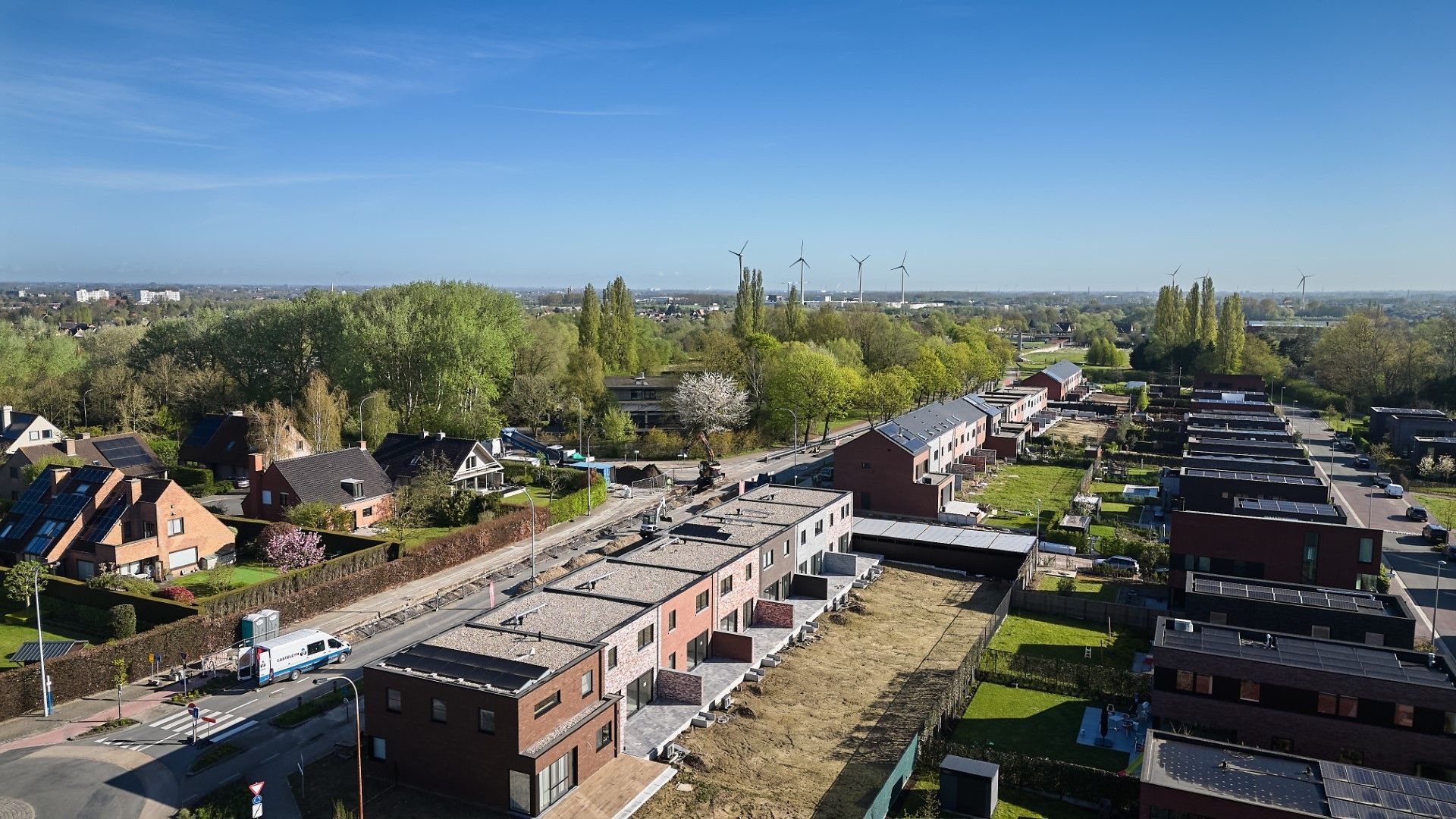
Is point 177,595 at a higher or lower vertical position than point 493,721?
lower

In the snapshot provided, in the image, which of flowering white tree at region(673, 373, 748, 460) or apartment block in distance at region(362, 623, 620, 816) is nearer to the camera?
apartment block in distance at region(362, 623, 620, 816)

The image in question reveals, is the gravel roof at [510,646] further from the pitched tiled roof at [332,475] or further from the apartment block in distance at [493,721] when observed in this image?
the pitched tiled roof at [332,475]

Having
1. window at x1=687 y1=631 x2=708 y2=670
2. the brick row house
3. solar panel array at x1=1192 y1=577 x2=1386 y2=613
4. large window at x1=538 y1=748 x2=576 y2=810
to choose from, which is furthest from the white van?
solar panel array at x1=1192 y1=577 x2=1386 y2=613

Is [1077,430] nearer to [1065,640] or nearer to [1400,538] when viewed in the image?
[1400,538]

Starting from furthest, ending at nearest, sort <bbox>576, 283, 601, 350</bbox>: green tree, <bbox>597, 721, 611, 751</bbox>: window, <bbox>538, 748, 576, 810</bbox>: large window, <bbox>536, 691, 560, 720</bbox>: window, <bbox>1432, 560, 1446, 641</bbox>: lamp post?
<bbox>576, 283, 601, 350</bbox>: green tree < <bbox>1432, 560, 1446, 641</bbox>: lamp post < <bbox>597, 721, 611, 751</bbox>: window < <bbox>536, 691, 560, 720</bbox>: window < <bbox>538, 748, 576, 810</bbox>: large window

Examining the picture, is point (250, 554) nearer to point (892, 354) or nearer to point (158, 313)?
point (892, 354)

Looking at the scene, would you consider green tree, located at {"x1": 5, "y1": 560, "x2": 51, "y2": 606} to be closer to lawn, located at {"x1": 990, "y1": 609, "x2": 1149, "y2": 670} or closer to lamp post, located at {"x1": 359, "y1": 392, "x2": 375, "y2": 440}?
lamp post, located at {"x1": 359, "y1": 392, "x2": 375, "y2": 440}

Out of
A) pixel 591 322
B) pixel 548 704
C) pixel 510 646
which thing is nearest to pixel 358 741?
pixel 548 704
